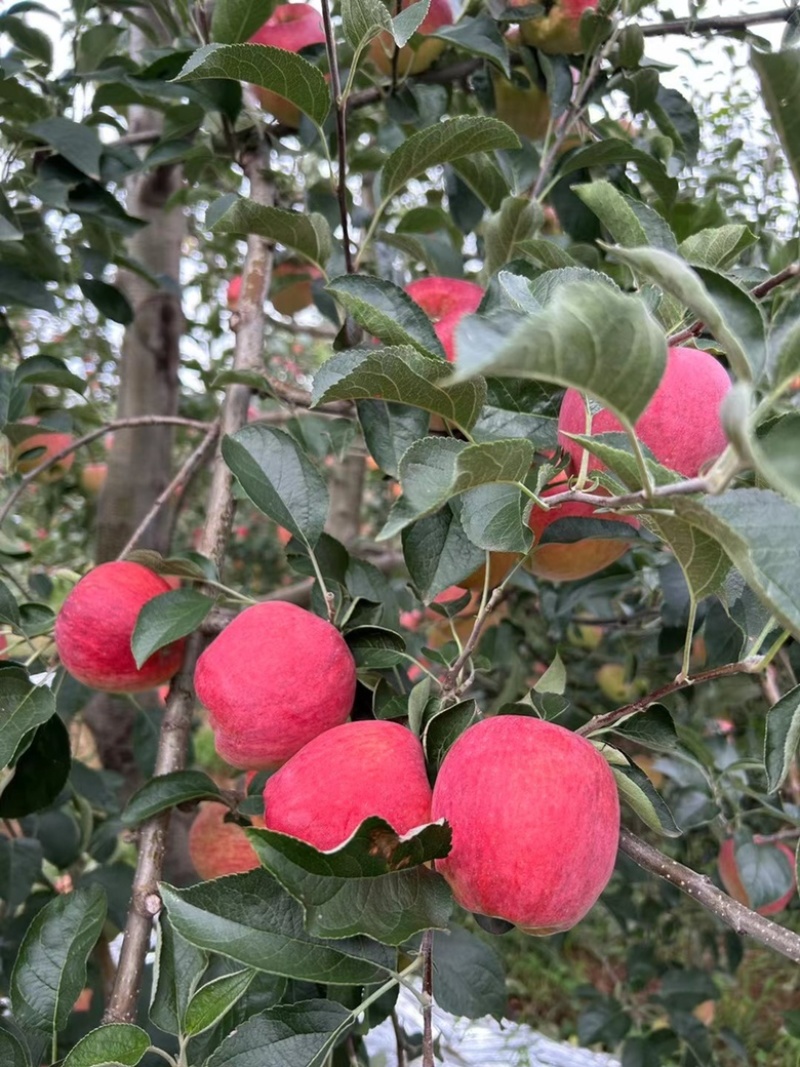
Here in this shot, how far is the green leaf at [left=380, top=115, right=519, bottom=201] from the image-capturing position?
2.12ft

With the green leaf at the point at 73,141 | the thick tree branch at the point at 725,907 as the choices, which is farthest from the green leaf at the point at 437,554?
the green leaf at the point at 73,141

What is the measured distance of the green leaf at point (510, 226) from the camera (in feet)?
2.33

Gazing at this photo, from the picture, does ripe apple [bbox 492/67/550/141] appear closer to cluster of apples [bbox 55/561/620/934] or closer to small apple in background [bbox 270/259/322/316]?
small apple in background [bbox 270/259/322/316]

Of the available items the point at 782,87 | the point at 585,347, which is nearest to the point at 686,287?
the point at 585,347

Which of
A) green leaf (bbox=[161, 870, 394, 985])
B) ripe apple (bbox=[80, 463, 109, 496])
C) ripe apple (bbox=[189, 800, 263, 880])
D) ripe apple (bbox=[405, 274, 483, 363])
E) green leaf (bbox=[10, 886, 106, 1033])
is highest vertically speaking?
ripe apple (bbox=[405, 274, 483, 363])

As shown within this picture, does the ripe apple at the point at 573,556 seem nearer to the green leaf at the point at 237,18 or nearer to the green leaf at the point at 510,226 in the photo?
the green leaf at the point at 510,226

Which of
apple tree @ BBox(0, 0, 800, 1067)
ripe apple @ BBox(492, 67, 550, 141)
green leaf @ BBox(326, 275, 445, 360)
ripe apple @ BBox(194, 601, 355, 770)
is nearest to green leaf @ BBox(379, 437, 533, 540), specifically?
apple tree @ BBox(0, 0, 800, 1067)

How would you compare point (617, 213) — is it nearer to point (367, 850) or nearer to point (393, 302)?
point (393, 302)

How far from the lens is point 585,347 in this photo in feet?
0.98

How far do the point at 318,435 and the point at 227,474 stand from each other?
36 centimetres

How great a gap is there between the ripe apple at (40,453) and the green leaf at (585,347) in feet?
2.48

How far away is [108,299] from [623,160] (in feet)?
2.15

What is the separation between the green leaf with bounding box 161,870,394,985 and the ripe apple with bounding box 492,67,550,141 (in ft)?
2.92

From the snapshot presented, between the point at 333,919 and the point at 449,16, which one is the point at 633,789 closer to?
the point at 333,919
